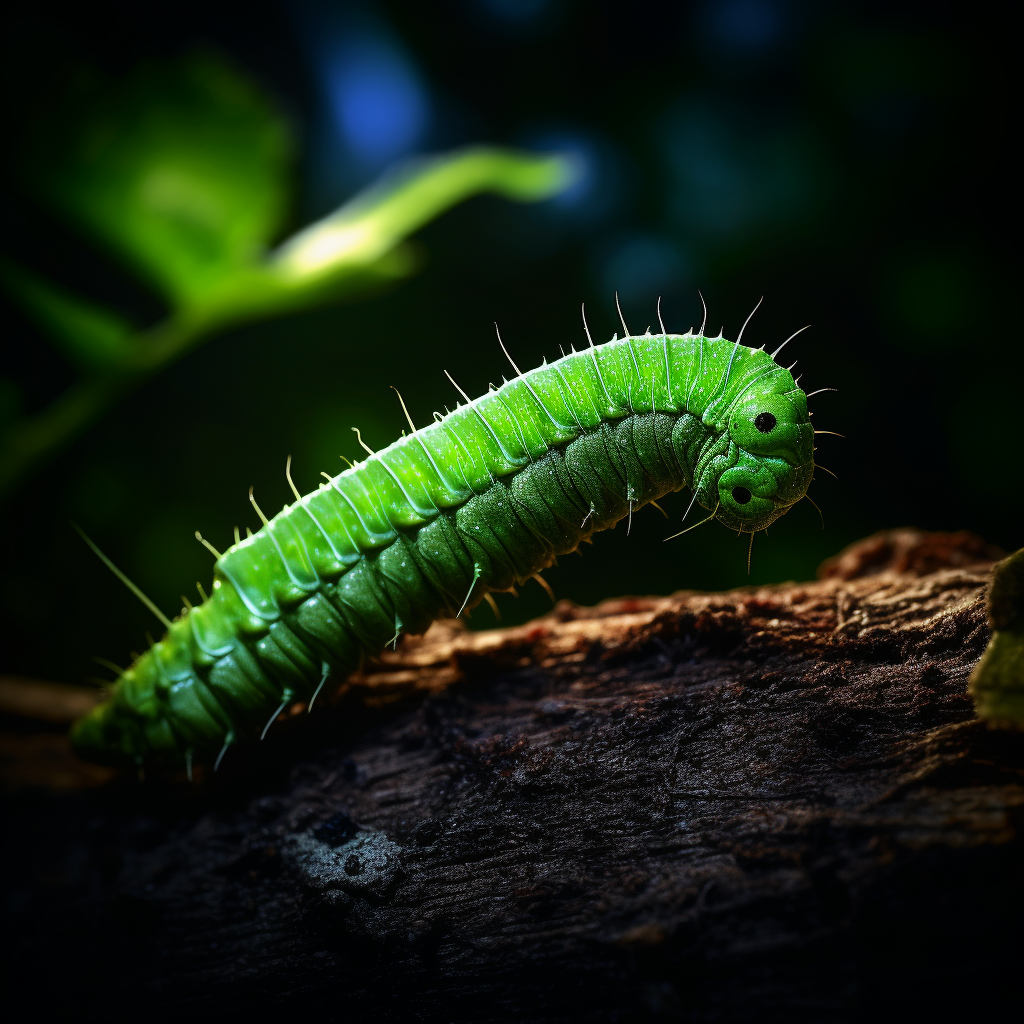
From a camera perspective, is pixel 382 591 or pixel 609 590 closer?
pixel 382 591

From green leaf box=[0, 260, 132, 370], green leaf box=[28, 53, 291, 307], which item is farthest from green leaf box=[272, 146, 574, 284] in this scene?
green leaf box=[0, 260, 132, 370]

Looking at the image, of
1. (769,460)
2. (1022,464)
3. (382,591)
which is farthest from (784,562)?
(382,591)

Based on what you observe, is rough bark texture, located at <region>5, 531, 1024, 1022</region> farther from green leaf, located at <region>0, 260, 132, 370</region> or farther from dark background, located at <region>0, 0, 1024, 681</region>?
green leaf, located at <region>0, 260, 132, 370</region>

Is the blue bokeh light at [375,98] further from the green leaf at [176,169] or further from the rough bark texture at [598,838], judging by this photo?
the rough bark texture at [598,838]

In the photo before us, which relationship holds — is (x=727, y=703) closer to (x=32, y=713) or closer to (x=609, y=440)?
(x=609, y=440)

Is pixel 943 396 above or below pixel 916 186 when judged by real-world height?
below

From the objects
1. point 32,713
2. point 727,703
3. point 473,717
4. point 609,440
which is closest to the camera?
point 727,703

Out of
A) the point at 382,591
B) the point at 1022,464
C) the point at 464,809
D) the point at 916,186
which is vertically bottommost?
the point at 464,809

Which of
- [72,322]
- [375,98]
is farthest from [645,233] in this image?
[72,322]
